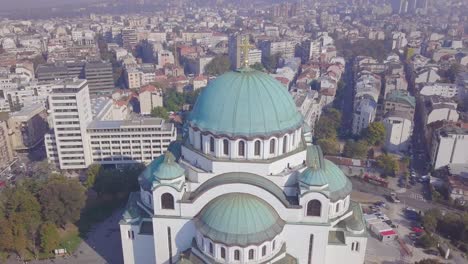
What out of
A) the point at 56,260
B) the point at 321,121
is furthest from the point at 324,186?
the point at 321,121

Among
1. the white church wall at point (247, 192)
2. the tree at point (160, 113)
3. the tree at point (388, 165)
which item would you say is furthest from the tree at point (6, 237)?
the tree at point (388, 165)

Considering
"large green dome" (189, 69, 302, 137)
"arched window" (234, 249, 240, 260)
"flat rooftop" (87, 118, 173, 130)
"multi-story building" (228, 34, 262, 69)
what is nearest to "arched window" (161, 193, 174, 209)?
"large green dome" (189, 69, 302, 137)

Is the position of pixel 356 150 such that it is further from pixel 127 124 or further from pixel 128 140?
pixel 127 124

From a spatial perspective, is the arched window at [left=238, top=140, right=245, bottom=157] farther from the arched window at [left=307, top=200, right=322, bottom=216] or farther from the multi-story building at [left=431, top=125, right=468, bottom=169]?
the multi-story building at [left=431, top=125, right=468, bottom=169]

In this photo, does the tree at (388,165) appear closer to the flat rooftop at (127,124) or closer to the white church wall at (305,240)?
the white church wall at (305,240)

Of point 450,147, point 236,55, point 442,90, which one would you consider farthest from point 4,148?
point 442,90

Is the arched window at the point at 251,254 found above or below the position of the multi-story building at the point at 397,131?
above

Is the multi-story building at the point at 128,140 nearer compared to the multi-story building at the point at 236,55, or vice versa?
the multi-story building at the point at 128,140

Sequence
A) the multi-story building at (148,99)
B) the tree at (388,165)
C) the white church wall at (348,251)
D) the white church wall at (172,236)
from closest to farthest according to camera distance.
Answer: the white church wall at (172,236) < the white church wall at (348,251) < the tree at (388,165) < the multi-story building at (148,99)
